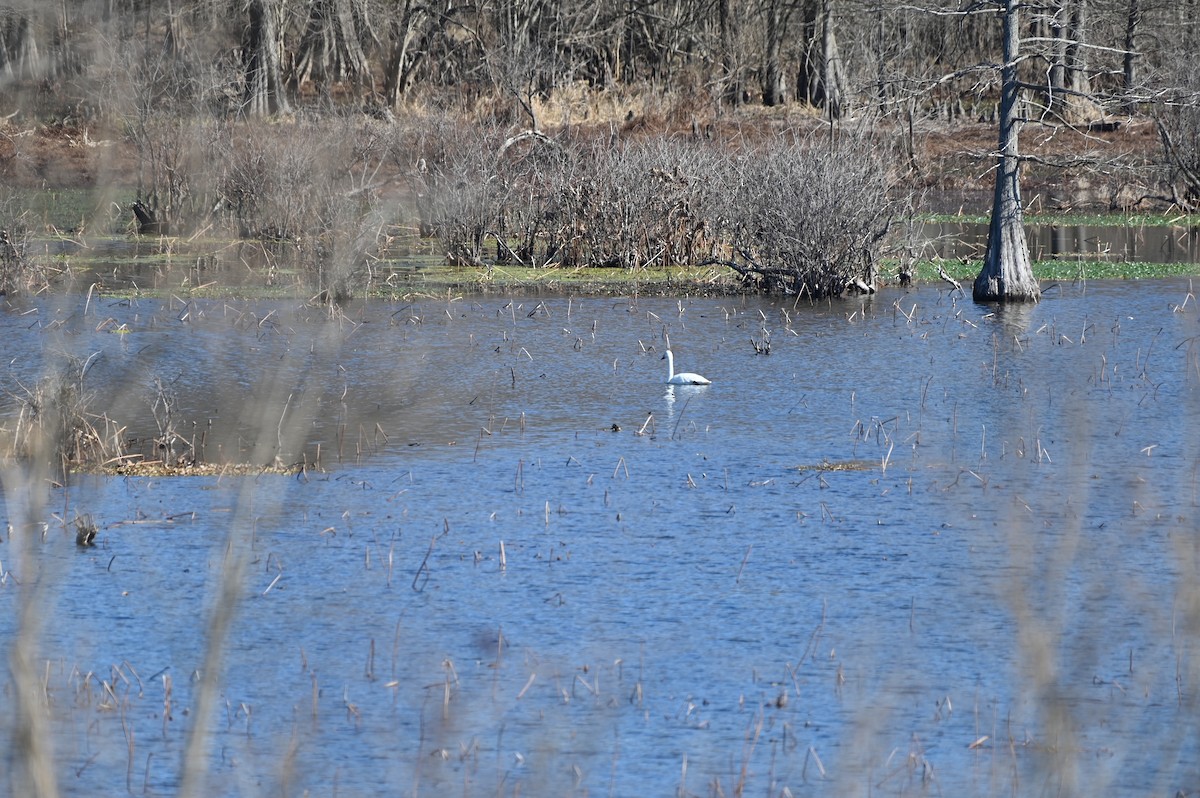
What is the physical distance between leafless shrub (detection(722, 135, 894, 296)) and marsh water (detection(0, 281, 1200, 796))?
17.1ft

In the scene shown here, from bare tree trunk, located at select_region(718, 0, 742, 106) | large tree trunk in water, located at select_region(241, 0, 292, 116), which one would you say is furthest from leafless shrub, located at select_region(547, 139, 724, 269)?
bare tree trunk, located at select_region(718, 0, 742, 106)

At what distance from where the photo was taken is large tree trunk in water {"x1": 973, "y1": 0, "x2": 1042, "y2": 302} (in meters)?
19.8

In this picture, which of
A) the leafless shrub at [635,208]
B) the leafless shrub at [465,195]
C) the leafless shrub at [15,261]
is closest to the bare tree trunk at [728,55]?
the leafless shrub at [465,195]

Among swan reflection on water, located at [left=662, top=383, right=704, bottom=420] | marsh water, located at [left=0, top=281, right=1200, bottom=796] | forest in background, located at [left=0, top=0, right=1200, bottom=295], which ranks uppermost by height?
forest in background, located at [left=0, top=0, right=1200, bottom=295]

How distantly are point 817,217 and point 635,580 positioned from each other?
42.8ft

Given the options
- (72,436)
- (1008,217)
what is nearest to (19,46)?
(72,436)

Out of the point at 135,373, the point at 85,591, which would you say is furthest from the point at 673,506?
the point at 135,373

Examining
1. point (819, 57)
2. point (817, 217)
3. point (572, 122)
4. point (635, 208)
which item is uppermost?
point (819, 57)

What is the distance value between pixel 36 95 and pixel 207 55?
533 mm

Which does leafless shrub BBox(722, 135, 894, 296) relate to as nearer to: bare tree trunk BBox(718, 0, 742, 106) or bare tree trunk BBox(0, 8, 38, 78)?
bare tree trunk BBox(0, 8, 38, 78)

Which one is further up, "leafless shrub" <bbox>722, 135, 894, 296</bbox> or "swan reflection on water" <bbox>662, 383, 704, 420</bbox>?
"leafless shrub" <bbox>722, 135, 894, 296</bbox>

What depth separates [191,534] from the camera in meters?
9.88

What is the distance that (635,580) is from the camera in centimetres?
892

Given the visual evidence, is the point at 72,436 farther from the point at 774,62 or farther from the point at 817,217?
the point at 774,62
